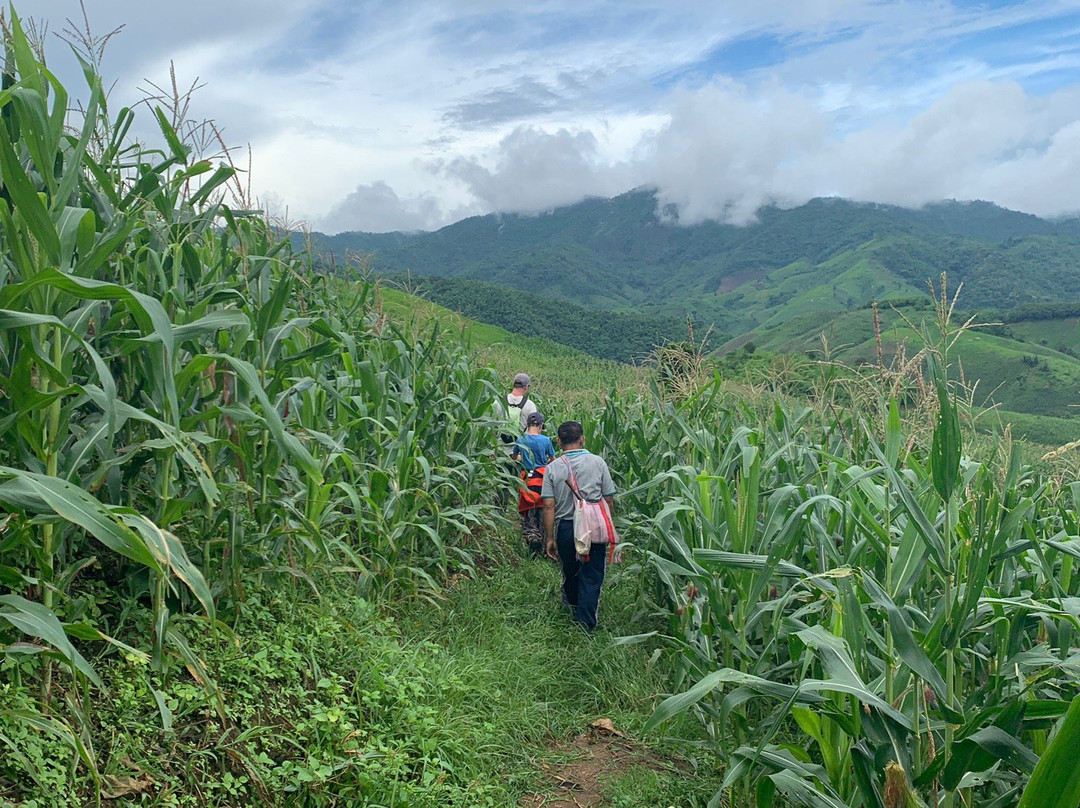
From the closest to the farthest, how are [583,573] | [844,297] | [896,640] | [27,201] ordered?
[27,201] < [896,640] < [583,573] < [844,297]

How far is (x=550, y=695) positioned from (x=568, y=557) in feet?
4.13

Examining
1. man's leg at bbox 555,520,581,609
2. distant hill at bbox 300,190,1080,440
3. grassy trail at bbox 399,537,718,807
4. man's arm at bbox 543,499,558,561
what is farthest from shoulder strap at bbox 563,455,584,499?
distant hill at bbox 300,190,1080,440

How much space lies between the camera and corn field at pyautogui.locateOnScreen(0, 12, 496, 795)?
6.98 feet

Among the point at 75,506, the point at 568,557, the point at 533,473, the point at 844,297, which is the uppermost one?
the point at 844,297

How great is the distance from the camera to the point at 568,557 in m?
5.51

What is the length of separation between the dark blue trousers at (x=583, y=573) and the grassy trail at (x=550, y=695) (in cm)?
15

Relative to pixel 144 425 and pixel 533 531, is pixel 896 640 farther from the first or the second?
pixel 533 531

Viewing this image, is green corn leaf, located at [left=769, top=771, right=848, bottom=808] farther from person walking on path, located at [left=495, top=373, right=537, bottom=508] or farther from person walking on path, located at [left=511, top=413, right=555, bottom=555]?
person walking on path, located at [left=495, top=373, right=537, bottom=508]

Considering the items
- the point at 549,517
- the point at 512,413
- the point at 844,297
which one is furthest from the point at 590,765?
the point at 844,297

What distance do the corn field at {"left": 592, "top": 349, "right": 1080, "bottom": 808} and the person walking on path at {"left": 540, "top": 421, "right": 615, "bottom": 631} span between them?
1.19 meters

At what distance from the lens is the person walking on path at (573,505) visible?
534 centimetres

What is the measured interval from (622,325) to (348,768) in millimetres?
64293

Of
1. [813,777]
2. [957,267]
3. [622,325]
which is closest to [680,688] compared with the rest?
[813,777]

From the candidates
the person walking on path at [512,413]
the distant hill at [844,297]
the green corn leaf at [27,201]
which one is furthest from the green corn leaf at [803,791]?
the person walking on path at [512,413]
